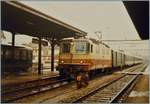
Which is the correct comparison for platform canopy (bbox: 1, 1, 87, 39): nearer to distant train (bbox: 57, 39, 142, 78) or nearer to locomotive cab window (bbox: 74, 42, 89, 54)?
distant train (bbox: 57, 39, 142, 78)

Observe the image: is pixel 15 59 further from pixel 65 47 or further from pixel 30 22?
pixel 65 47

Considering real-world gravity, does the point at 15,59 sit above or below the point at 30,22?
below

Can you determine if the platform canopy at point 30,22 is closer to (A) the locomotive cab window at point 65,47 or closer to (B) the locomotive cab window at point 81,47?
(A) the locomotive cab window at point 65,47

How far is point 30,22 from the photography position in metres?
24.4

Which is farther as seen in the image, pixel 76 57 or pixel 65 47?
pixel 65 47

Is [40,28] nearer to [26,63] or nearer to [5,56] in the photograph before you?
[5,56]

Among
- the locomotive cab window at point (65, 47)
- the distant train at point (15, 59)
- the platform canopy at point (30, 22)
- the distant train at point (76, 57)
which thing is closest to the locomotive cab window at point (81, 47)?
the distant train at point (76, 57)

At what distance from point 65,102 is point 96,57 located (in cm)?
1176

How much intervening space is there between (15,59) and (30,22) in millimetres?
8053

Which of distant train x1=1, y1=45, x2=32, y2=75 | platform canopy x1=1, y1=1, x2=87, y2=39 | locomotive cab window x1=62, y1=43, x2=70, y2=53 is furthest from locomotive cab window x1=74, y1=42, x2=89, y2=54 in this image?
distant train x1=1, y1=45, x2=32, y2=75

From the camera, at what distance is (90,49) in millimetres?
22938

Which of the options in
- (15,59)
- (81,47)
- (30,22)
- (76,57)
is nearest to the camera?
(76,57)

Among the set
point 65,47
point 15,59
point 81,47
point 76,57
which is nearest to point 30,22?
point 65,47

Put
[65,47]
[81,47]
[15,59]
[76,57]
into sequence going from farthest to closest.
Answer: [15,59], [65,47], [81,47], [76,57]
